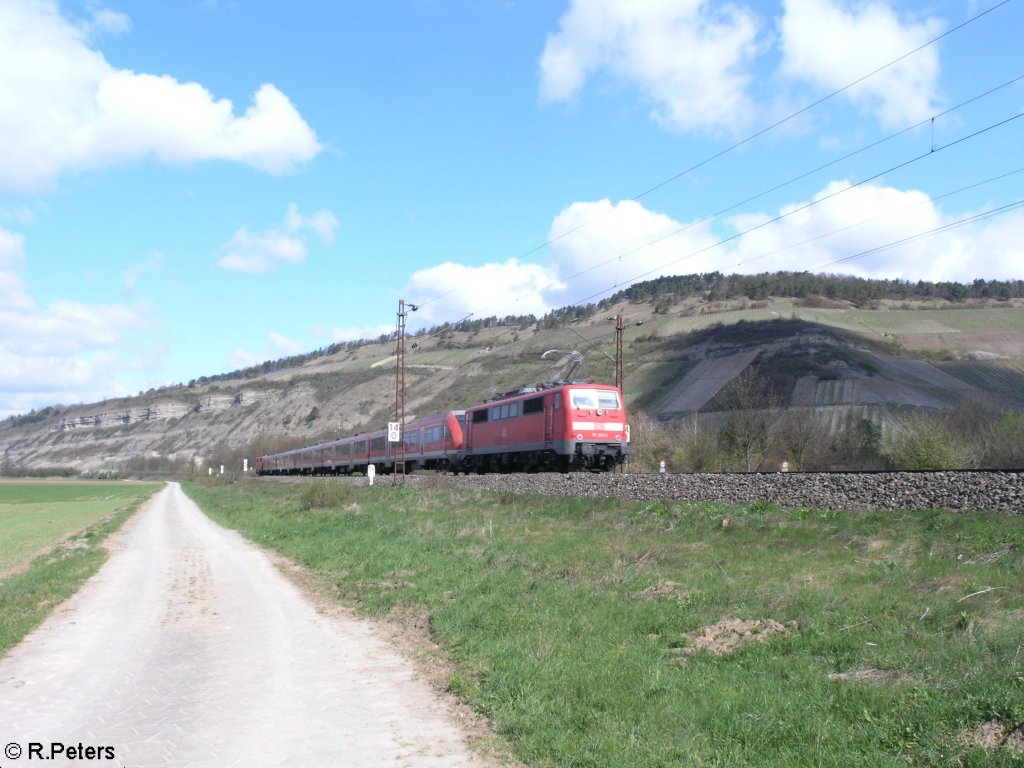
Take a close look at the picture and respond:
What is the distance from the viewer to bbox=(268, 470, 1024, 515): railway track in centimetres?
1360

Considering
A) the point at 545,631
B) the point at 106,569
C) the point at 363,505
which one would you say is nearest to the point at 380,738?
the point at 545,631

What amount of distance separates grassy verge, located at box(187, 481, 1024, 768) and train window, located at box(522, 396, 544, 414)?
52.9 ft

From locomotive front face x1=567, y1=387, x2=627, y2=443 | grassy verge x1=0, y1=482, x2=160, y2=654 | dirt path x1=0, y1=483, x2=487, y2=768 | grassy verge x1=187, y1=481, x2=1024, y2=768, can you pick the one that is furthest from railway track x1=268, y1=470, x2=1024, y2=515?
grassy verge x1=0, y1=482, x2=160, y2=654

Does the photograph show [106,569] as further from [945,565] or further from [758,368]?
[758,368]

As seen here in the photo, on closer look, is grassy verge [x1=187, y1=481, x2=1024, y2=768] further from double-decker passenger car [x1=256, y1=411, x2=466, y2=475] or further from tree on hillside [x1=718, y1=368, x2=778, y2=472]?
double-decker passenger car [x1=256, y1=411, x2=466, y2=475]

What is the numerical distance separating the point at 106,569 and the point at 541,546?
11120 millimetres

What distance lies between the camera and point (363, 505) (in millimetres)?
31641

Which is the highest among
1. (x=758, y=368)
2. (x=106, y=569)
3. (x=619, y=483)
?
(x=758, y=368)

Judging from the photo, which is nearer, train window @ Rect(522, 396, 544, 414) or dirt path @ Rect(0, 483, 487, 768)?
dirt path @ Rect(0, 483, 487, 768)

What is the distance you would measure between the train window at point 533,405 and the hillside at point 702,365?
1192cm

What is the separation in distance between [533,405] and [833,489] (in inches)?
771

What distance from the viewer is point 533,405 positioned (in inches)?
1384

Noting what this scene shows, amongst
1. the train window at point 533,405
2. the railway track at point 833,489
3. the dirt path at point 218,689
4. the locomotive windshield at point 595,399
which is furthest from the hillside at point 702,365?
the dirt path at point 218,689

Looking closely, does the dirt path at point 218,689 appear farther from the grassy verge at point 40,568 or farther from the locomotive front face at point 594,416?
the locomotive front face at point 594,416
